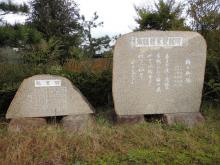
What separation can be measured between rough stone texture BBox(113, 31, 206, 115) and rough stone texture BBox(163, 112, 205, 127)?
103mm

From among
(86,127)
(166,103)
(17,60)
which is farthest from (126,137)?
(17,60)

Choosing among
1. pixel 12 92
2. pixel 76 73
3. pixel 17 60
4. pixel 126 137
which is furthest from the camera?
pixel 17 60

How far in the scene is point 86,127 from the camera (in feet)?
16.0

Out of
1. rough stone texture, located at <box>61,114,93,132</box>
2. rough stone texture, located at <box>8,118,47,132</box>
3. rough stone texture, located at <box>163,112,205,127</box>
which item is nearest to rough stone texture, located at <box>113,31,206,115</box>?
rough stone texture, located at <box>163,112,205,127</box>

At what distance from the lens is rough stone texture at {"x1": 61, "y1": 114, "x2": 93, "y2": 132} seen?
16.3 feet

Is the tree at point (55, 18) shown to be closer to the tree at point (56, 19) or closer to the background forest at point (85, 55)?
the tree at point (56, 19)

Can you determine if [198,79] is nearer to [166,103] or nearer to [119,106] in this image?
[166,103]

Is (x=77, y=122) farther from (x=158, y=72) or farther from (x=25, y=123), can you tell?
(x=158, y=72)

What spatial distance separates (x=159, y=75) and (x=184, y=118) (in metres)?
0.76

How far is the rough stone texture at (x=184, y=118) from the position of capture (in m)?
5.21

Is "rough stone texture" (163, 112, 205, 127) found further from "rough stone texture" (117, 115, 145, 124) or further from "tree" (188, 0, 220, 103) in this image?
"tree" (188, 0, 220, 103)

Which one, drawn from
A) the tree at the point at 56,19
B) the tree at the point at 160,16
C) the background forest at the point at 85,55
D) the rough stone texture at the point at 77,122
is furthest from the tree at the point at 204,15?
the tree at the point at 56,19

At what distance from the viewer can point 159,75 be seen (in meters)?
5.40

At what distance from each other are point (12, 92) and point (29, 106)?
1018 mm
